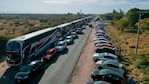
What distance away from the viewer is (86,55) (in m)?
34.5

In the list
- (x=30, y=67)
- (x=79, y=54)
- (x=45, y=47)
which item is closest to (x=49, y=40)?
(x=45, y=47)

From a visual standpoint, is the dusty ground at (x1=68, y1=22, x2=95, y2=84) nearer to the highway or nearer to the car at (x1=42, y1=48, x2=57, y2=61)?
the highway

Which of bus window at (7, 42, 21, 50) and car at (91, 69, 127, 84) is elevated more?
bus window at (7, 42, 21, 50)

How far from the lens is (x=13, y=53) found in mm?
26016

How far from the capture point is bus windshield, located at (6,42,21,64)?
25.9 m

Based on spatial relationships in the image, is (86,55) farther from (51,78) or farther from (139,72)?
(51,78)

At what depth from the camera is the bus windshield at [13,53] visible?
2591 cm

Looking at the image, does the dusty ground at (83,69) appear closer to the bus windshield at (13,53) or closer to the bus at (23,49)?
the bus at (23,49)

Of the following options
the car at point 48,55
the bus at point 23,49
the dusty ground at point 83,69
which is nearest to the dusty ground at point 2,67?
the bus at point 23,49

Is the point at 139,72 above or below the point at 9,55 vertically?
below

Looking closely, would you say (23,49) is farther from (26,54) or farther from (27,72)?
(27,72)

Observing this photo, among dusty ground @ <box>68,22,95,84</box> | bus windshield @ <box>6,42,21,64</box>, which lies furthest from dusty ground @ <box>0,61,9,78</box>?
dusty ground @ <box>68,22,95,84</box>

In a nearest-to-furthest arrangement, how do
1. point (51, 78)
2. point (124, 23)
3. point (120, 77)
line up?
point (120, 77) < point (51, 78) < point (124, 23)

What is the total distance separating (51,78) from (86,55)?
40.7 feet
